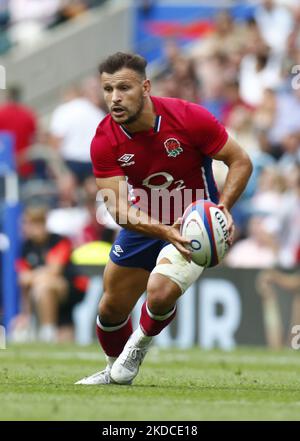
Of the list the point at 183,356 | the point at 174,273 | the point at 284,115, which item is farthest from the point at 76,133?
the point at 174,273

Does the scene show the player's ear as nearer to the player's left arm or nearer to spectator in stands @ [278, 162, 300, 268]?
the player's left arm

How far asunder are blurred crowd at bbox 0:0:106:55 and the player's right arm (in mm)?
13558

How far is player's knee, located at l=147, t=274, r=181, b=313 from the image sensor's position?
8648 mm

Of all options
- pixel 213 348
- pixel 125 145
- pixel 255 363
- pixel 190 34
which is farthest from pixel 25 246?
pixel 125 145

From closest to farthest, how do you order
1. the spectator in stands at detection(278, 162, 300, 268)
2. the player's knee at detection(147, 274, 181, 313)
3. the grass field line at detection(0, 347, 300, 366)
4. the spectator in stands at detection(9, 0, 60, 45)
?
1. the player's knee at detection(147, 274, 181, 313)
2. the grass field line at detection(0, 347, 300, 366)
3. the spectator in stands at detection(278, 162, 300, 268)
4. the spectator in stands at detection(9, 0, 60, 45)

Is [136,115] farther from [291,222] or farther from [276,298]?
[291,222]

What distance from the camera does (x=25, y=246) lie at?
53.1 ft

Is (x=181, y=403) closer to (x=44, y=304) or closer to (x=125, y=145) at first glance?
(x=125, y=145)

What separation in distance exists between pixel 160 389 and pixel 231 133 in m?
8.55

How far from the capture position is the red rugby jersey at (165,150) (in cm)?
894

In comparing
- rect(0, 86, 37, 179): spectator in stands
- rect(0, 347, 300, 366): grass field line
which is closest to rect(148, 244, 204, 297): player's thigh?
rect(0, 347, 300, 366): grass field line

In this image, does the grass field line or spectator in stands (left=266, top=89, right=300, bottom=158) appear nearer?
the grass field line

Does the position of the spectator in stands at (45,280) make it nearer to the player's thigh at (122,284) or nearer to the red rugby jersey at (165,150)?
the player's thigh at (122,284)

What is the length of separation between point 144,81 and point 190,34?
1217cm
